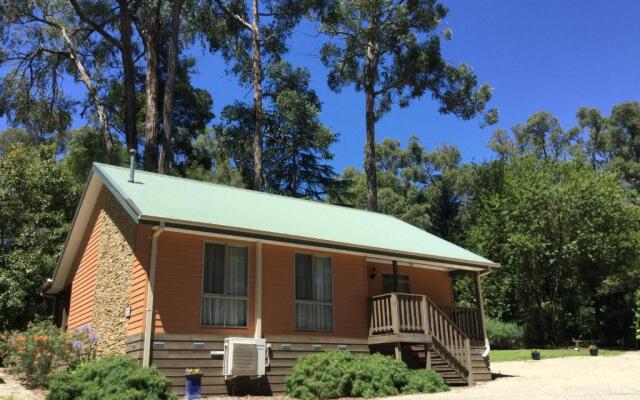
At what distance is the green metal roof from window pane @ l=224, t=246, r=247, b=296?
2.30ft

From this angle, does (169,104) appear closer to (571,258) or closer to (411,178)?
(571,258)

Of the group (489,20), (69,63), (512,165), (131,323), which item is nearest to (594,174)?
(512,165)

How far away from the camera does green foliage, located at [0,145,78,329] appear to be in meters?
19.6

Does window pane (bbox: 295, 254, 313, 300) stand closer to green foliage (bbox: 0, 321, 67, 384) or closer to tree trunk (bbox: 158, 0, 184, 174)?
green foliage (bbox: 0, 321, 67, 384)

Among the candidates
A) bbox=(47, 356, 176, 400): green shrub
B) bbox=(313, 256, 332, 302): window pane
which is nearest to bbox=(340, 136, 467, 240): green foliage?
bbox=(313, 256, 332, 302): window pane

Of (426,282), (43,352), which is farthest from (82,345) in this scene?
(426,282)

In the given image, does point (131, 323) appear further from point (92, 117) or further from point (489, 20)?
point (92, 117)

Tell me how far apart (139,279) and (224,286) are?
175cm

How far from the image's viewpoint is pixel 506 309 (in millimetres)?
29641

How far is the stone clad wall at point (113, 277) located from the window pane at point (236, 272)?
2079 mm

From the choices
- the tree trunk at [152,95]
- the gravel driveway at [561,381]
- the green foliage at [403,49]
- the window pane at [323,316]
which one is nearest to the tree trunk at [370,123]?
the green foliage at [403,49]

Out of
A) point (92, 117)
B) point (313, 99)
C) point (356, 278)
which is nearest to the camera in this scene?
point (356, 278)

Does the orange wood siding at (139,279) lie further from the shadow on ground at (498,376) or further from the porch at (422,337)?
the shadow on ground at (498,376)

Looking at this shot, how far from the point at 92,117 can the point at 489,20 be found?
2141cm
